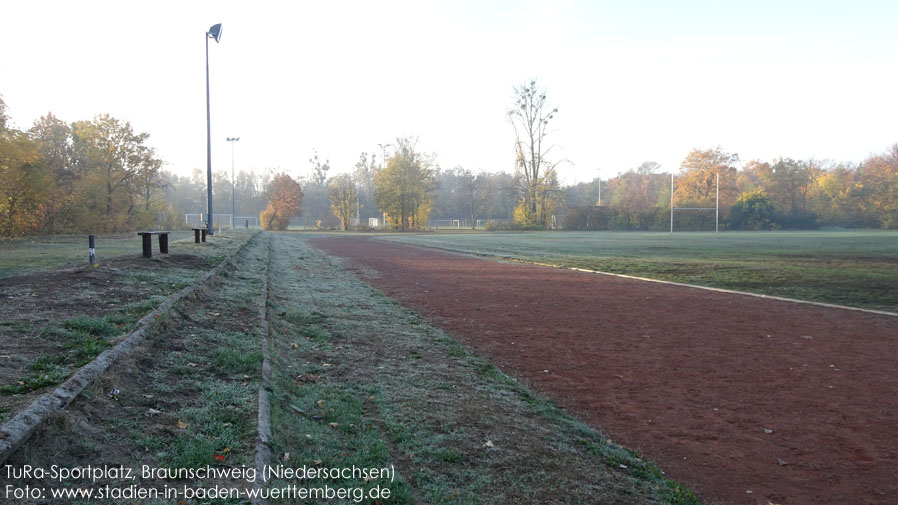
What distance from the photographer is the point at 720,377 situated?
6.44 m

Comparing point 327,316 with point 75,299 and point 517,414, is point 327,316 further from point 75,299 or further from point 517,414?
point 517,414

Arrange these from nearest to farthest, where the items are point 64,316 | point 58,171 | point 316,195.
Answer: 1. point 64,316
2. point 58,171
3. point 316,195

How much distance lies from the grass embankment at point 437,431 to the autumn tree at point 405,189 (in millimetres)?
65398

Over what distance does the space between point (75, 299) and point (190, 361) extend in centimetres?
309

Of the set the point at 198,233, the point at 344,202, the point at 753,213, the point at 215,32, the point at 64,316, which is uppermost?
the point at 215,32

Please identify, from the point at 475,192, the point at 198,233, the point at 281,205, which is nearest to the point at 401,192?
the point at 281,205

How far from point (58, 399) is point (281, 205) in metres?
72.8

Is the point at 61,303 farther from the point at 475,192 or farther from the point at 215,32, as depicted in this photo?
the point at 475,192

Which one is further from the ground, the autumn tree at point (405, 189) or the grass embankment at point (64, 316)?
the autumn tree at point (405, 189)

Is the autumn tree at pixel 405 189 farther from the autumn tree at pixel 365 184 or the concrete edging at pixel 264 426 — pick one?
the concrete edging at pixel 264 426

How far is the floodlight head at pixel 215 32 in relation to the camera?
94.8 ft

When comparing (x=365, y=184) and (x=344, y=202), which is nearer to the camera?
(x=344, y=202)

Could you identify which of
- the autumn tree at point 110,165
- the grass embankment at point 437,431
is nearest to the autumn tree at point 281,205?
the autumn tree at point 110,165

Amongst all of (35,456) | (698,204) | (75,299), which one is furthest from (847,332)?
(698,204)
